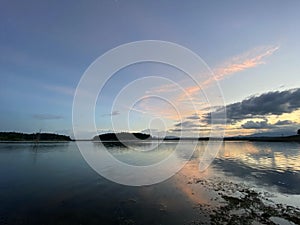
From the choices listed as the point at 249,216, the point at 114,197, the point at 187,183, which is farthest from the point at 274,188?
the point at 114,197

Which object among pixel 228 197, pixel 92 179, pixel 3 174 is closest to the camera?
pixel 228 197

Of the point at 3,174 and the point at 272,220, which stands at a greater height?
the point at 3,174

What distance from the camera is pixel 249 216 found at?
13820mm

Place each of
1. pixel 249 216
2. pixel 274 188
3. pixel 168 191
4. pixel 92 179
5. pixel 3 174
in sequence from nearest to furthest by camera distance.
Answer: pixel 249 216 < pixel 168 191 < pixel 274 188 < pixel 92 179 < pixel 3 174

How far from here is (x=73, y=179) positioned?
83.6 ft

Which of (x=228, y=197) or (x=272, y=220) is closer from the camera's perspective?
(x=272, y=220)

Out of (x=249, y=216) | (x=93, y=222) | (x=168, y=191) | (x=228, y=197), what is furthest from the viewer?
(x=168, y=191)

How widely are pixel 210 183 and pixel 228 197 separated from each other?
233 inches

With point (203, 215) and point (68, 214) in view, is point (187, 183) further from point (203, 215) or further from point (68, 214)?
point (68, 214)

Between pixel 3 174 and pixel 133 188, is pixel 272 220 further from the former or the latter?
pixel 3 174

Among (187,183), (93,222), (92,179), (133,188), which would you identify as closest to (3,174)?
(92,179)

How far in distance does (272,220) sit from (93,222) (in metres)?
11.1

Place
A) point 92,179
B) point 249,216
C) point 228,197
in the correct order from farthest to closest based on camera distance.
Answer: point 92,179, point 228,197, point 249,216

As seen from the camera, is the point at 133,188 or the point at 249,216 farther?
the point at 133,188
